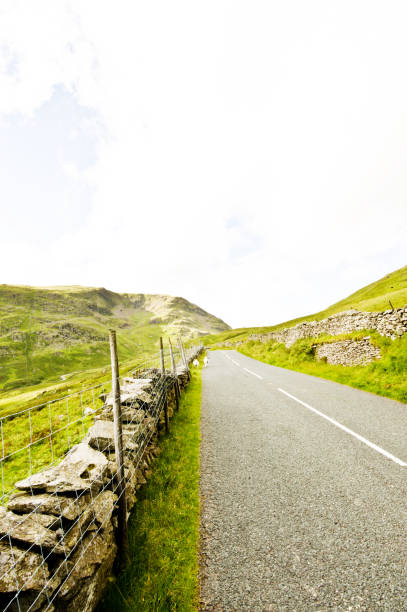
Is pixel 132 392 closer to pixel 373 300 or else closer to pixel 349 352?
pixel 349 352

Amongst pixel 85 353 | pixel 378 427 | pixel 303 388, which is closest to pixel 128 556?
pixel 378 427

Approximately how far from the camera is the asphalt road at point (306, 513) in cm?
285

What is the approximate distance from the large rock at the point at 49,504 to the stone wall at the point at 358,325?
15.0 m

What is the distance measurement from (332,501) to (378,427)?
385 cm

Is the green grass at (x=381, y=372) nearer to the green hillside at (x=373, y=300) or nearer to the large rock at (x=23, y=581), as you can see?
the large rock at (x=23, y=581)

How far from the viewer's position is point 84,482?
130 inches

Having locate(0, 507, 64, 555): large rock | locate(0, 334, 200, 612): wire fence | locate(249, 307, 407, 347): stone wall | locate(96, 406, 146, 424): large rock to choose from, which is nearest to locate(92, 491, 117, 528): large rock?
locate(0, 334, 200, 612): wire fence

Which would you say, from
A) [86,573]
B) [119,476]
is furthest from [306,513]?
[86,573]

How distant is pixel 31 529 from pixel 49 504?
299mm

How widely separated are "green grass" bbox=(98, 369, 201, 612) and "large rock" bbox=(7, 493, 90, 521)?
38.8 inches

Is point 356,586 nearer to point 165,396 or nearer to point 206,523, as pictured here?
point 206,523

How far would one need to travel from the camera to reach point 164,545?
3.54m

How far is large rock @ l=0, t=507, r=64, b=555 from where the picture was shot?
2393 millimetres

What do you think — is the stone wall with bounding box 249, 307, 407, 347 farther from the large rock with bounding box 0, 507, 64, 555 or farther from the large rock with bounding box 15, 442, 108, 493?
the large rock with bounding box 0, 507, 64, 555
